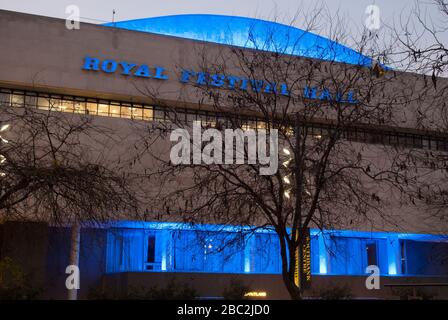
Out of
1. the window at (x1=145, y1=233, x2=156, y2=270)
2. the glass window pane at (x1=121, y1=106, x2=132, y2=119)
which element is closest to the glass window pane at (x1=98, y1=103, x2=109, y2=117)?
the glass window pane at (x1=121, y1=106, x2=132, y2=119)

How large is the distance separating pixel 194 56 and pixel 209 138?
60.4 feet

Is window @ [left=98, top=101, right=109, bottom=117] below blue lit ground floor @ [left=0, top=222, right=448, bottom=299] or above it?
above

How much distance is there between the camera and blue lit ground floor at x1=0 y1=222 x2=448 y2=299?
29.3 meters

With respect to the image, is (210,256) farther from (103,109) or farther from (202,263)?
(103,109)

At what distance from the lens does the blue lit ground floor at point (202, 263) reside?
29.3m

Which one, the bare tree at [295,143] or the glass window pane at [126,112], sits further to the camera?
the glass window pane at [126,112]

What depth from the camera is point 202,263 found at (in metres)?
34.0

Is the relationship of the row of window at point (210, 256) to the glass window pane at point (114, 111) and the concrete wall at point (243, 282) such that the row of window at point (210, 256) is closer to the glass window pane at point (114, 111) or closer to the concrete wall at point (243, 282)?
the concrete wall at point (243, 282)

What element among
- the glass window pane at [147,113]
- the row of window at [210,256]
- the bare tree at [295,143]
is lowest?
the row of window at [210,256]

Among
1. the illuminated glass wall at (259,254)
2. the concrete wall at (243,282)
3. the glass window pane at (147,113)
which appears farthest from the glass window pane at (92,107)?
the concrete wall at (243,282)

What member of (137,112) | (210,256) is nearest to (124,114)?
(137,112)

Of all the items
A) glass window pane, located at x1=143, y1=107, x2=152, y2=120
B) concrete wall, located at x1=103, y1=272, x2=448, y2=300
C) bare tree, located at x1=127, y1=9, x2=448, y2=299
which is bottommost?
concrete wall, located at x1=103, y1=272, x2=448, y2=300

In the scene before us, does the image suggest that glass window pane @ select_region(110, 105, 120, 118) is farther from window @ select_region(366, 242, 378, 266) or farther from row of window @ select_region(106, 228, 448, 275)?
window @ select_region(366, 242, 378, 266)

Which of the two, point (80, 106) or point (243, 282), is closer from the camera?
point (243, 282)
